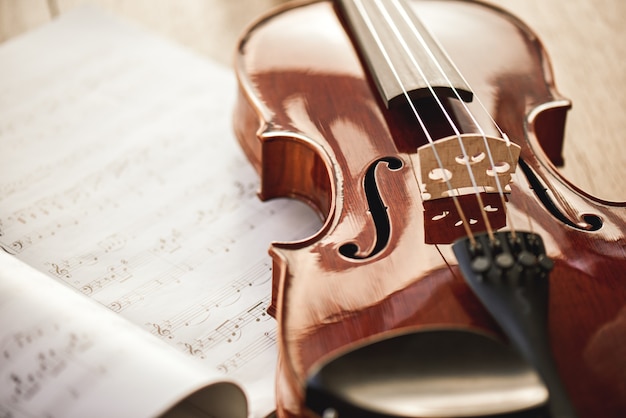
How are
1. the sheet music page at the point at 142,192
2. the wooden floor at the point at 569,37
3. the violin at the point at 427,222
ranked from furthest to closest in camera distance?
the wooden floor at the point at 569,37 → the sheet music page at the point at 142,192 → the violin at the point at 427,222

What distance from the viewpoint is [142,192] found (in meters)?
1.09

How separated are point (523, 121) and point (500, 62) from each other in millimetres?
150

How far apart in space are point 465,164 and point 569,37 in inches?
32.6

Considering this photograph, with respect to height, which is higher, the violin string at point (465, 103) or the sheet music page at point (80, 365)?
the violin string at point (465, 103)

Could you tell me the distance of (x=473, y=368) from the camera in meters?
0.58

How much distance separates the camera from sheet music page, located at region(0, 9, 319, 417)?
35.2 inches

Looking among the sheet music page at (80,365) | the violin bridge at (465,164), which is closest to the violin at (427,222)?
the violin bridge at (465,164)

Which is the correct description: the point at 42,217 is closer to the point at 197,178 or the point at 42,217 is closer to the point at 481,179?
the point at 197,178

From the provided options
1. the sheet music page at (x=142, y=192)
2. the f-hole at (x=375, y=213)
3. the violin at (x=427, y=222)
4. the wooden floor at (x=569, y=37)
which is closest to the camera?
the violin at (x=427, y=222)

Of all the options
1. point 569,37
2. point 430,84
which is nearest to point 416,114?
point 430,84

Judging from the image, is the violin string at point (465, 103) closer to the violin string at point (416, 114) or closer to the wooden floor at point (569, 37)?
the violin string at point (416, 114)

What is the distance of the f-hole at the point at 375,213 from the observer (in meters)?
0.74

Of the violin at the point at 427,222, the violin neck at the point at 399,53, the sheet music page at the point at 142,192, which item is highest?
the violin neck at the point at 399,53

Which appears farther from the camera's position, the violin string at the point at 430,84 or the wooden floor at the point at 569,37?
the wooden floor at the point at 569,37
